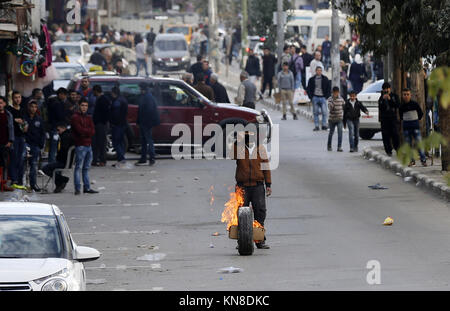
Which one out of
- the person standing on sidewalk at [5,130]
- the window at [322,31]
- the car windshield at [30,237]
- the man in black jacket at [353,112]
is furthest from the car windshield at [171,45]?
the car windshield at [30,237]

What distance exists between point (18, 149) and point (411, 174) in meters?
7.87

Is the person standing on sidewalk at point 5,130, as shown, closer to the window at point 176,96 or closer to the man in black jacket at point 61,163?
the man in black jacket at point 61,163

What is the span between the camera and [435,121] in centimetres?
2967

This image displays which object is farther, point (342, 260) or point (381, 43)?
point (381, 43)

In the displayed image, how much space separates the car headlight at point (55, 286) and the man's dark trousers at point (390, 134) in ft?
61.9

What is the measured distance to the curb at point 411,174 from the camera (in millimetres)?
22523

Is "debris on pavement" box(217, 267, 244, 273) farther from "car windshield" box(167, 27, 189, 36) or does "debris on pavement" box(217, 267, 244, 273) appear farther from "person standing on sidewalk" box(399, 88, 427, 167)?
"car windshield" box(167, 27, 189, 36)

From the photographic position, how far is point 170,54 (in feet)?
212

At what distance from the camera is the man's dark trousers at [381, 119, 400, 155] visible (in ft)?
94.5

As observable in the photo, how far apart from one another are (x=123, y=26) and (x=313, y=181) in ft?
235

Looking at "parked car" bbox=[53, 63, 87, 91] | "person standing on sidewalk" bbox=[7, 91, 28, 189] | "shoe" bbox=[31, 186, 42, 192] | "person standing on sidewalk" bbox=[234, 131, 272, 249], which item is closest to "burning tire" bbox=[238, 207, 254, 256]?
"person standing on sidewalk" bbox=[234, 131, 272, 249]

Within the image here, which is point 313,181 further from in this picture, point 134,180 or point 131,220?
point 131,220

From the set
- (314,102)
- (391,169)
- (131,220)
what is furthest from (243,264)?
(314,102)

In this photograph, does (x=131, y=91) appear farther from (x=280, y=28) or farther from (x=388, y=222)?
(x=280, y=28)
